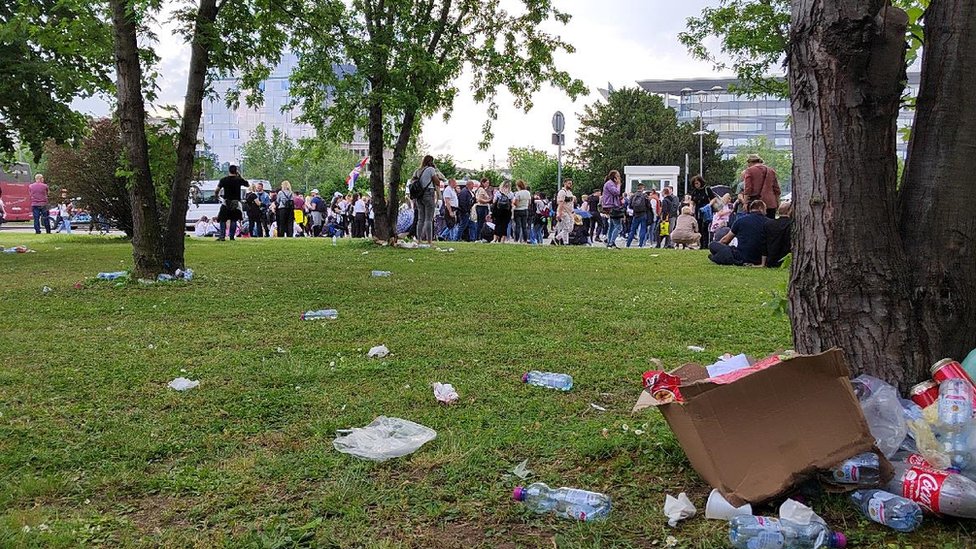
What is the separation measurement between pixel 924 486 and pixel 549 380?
210cm

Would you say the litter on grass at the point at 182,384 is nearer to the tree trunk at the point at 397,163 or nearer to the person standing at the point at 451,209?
the tree trunk at the point at 397,163

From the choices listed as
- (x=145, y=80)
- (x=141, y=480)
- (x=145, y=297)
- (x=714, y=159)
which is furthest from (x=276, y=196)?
(x=714, y=159)

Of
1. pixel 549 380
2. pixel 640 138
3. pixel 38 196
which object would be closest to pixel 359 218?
pixel 38 196

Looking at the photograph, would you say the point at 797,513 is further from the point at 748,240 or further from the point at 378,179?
the point at 378,179

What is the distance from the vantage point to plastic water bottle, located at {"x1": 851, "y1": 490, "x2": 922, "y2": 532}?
242 cm

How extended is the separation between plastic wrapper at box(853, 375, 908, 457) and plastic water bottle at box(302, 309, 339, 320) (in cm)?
463

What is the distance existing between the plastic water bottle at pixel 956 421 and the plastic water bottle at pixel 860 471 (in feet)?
0.79

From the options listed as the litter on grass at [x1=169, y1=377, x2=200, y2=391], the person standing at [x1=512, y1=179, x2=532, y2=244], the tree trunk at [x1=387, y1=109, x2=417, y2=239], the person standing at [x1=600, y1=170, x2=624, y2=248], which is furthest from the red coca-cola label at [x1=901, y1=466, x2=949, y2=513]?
the person standing at [x1=512, y1=179, x2=532, y2=244]

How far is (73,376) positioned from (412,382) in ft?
6.90

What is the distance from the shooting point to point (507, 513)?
104 inches

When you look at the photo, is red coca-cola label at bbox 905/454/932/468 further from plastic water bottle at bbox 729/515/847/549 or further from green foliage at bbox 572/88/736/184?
green foliage at bbox 572/88/736/184

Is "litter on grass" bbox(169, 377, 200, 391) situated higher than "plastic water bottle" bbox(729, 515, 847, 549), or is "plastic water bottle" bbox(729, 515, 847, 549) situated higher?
"litter on grass" bbox(169, 377, 200, 391)

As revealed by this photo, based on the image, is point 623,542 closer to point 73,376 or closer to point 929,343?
point 929,343

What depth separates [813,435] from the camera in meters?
2.67
